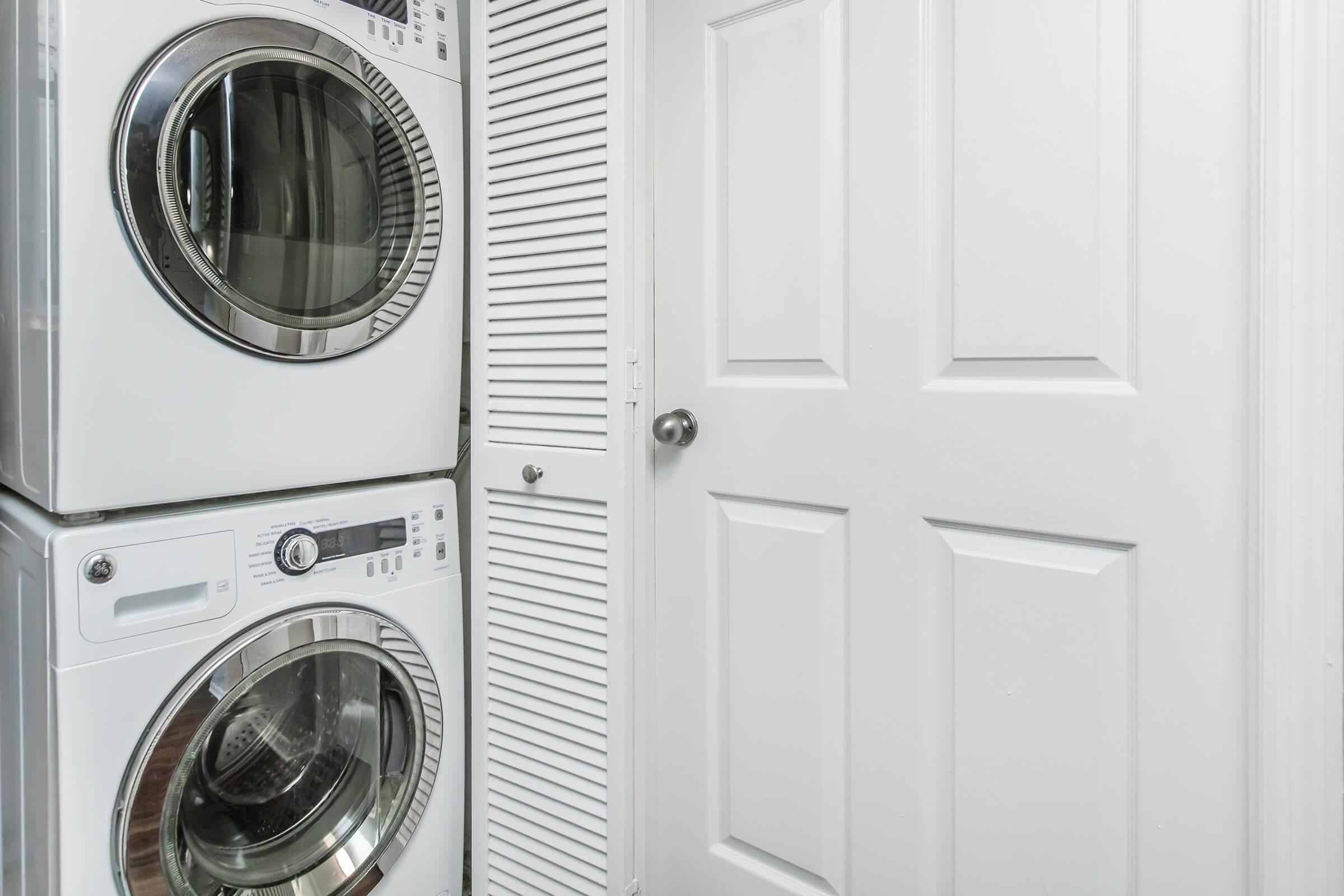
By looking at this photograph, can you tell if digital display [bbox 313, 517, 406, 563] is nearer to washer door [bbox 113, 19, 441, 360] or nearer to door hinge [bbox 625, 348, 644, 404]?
washer door [bbox 113, 19, 441, 360]

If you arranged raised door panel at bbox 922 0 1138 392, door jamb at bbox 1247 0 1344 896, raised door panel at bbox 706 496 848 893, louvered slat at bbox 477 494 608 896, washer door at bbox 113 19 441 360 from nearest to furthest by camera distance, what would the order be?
1. door jamb at bbox 1247 0 1344 896
2. raised door panel at bbox 922 0 1138 392
3. washer door at bbox 113 19 441 360
4. raised door panel at bbox 706 496 848 893
5. louvered slat at bbox 477 494 608 896

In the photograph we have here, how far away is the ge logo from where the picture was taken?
2.85 feet

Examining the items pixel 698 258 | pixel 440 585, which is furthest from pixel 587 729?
pixel 698 258

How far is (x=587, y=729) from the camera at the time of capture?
3.70 ft

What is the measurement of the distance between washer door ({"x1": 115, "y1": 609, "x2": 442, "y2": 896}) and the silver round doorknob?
53 cm

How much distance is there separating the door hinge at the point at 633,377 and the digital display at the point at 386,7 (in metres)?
0.66

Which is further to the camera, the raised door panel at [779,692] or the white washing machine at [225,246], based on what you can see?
the raised door panel at [779,692]

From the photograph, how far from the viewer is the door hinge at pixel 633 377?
107 centimetres

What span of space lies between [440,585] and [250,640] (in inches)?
11.8

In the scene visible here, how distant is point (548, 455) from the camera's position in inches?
45.1

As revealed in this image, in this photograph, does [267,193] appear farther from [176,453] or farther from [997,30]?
[997,30]

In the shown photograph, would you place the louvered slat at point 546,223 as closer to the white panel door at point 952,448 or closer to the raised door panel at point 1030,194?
the white panel door at point 952,448

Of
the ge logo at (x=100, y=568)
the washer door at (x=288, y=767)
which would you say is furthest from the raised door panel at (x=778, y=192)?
the ge logo at (x=100, y=568)

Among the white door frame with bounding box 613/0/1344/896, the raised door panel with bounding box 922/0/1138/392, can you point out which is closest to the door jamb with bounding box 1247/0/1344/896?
the white door frame with bounding box 613/0/1344/896
